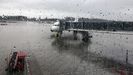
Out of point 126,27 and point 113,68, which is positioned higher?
point 126,27

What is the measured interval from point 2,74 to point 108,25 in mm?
28277

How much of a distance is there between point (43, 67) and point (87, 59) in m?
8.35

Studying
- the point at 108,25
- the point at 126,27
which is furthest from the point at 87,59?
the point at 108,25

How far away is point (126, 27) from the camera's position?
41312 mm

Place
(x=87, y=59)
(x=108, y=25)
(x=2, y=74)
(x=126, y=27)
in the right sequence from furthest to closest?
(x=108, y=25) → (x=126, y=27) → (x=87, y=59) → (x=2, y=74)

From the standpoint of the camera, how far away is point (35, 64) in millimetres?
30031

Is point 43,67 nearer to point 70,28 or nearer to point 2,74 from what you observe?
point 2,74

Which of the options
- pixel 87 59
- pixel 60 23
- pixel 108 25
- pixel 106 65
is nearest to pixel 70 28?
pixel 60 23

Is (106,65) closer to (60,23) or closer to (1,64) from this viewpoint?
(1,64)

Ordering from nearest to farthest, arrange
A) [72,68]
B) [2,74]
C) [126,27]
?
[2,74], [72,68], [126,27]

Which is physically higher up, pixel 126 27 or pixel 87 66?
pixel 126 27

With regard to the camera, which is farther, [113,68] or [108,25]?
[108,25]

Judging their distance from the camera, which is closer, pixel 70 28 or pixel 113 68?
pixel 113 68

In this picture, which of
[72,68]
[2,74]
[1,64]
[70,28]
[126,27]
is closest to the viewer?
[2,74]
